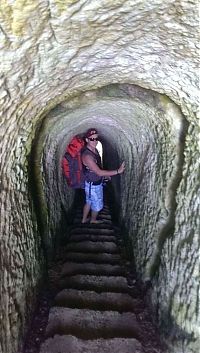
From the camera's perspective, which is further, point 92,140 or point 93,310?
point 92,140

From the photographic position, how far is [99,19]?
1.89m

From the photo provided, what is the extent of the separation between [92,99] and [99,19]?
1.86 metres

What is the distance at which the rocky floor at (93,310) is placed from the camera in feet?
11.1

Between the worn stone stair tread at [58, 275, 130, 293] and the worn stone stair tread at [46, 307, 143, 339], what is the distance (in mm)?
523

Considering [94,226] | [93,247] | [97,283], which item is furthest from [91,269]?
[94,226]

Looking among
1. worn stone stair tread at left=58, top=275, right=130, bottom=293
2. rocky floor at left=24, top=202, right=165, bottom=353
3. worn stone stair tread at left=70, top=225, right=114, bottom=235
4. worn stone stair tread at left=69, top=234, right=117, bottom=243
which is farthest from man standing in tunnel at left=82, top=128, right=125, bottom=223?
worn stone stair tread at left=58, top=275, right=130, bottom=293

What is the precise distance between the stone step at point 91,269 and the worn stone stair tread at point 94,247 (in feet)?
1.69

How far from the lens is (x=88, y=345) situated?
3371 millimetres

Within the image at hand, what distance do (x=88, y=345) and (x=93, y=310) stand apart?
48 centimetres

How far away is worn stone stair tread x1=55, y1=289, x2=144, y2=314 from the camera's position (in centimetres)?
399

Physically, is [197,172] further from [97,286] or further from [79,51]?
[97,286]

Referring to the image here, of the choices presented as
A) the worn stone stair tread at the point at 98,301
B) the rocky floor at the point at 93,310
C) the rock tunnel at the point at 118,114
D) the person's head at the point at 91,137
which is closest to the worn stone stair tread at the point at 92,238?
the rocky floor at the point at 93,310

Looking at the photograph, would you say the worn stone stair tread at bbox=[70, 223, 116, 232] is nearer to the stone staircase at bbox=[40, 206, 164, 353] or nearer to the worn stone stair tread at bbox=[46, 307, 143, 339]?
the stone staircase at bbox=[40, 206, 164, 353]

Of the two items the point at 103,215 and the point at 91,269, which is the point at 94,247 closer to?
the point at 91,269
